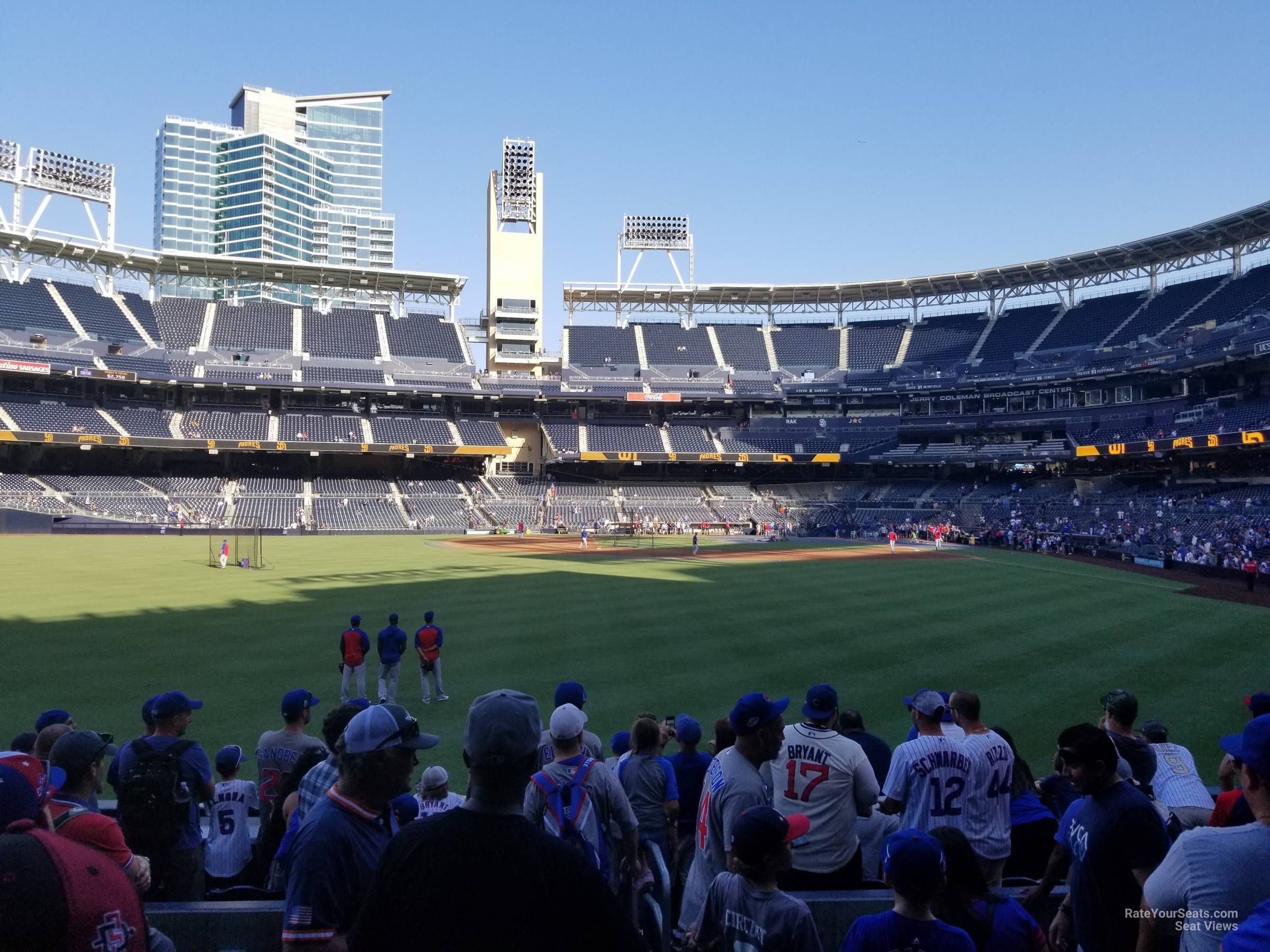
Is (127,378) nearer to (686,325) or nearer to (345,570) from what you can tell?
(345,570)

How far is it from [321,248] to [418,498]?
385 ft

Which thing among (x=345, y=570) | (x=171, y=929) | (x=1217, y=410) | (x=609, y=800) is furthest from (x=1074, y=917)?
(x=1217, y=410)

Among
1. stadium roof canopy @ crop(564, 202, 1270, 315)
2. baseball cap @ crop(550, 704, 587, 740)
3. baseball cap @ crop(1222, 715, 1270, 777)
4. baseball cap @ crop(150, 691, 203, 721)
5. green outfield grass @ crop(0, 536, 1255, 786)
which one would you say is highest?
stadium roof canopy @ crop(564, 202, 1270, 315)

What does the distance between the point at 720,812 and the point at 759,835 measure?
4.63 ft

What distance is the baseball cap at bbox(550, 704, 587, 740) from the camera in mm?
4875

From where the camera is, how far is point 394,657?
44.3 feet

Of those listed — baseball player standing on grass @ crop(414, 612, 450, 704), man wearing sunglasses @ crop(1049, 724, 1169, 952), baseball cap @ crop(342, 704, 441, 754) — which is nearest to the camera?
baseball cap @ crop(342, 704, 441, 754)

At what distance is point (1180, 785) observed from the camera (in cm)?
→ 660

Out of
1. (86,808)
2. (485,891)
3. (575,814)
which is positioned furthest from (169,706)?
(485,891)

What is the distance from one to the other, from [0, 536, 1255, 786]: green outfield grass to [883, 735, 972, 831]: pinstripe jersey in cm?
618

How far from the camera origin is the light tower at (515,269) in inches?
3002

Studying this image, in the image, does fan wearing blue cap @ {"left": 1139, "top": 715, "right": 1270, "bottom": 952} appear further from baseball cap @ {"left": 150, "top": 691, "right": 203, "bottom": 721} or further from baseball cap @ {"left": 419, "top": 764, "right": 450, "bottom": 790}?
baseball cap @ {"left": 150, "top": 691, "right": 203, "bottom": 721}

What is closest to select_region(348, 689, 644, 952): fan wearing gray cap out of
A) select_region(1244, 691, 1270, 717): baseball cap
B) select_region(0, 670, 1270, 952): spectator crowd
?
select_region(0, 670, 1270, 952): spectator crowd

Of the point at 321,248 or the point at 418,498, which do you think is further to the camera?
the point at 321,248
